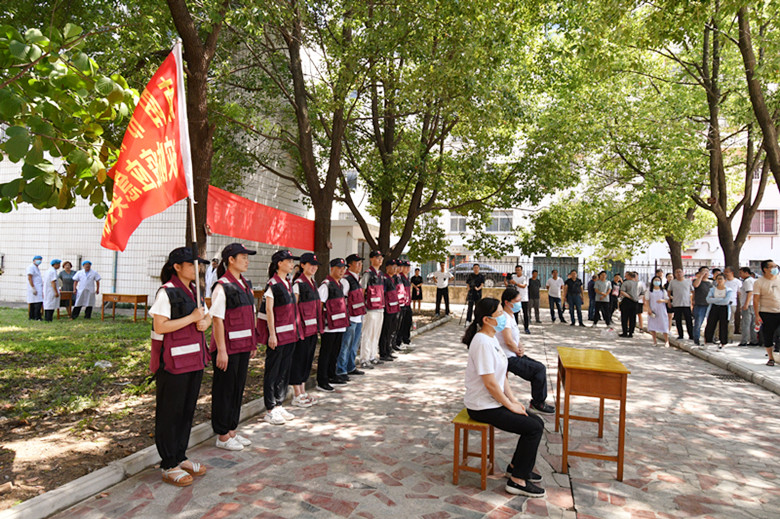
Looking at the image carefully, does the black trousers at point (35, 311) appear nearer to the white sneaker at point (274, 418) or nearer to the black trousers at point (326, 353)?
the black trousers at point (326, 353)

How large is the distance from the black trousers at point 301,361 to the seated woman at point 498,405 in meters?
3.01

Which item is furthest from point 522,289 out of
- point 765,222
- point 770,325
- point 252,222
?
point 765,222

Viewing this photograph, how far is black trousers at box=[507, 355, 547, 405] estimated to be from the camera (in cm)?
676

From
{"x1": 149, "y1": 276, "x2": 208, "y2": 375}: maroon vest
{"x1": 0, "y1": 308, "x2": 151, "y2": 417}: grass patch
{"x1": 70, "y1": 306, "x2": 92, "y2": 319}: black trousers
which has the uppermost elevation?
{"x1": 149, "y1": 276, "x2": 208, "y2": 375}: maroon vest

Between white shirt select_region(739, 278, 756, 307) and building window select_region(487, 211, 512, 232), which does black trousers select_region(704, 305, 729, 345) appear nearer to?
white shirt select_region(739, 278, 756, 307)

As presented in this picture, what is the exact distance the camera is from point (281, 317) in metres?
6.43

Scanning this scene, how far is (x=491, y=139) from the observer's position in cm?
1582

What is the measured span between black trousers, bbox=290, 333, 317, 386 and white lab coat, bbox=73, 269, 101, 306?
1157 cm

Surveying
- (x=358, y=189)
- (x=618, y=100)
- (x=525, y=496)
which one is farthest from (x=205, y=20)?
(x=358, y=189)

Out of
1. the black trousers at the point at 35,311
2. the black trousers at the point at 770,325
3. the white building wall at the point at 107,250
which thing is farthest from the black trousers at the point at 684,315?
the black trousers at the point at 35,311

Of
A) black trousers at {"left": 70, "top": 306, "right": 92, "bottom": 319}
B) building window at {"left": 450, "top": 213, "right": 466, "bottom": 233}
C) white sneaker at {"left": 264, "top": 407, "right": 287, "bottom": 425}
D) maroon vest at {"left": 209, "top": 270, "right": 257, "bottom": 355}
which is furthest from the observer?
building window at {"left": 450, "top": 213, "right": 466, "bottom": 233}

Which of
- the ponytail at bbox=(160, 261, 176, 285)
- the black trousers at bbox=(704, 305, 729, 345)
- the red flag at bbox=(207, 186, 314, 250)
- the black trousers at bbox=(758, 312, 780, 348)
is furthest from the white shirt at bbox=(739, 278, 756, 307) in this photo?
the ponytail at bbox=(160, 261, 176, 285)

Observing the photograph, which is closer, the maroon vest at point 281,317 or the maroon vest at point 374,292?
the maroon vest at point 281,317

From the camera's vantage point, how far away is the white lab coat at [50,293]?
1470cm
